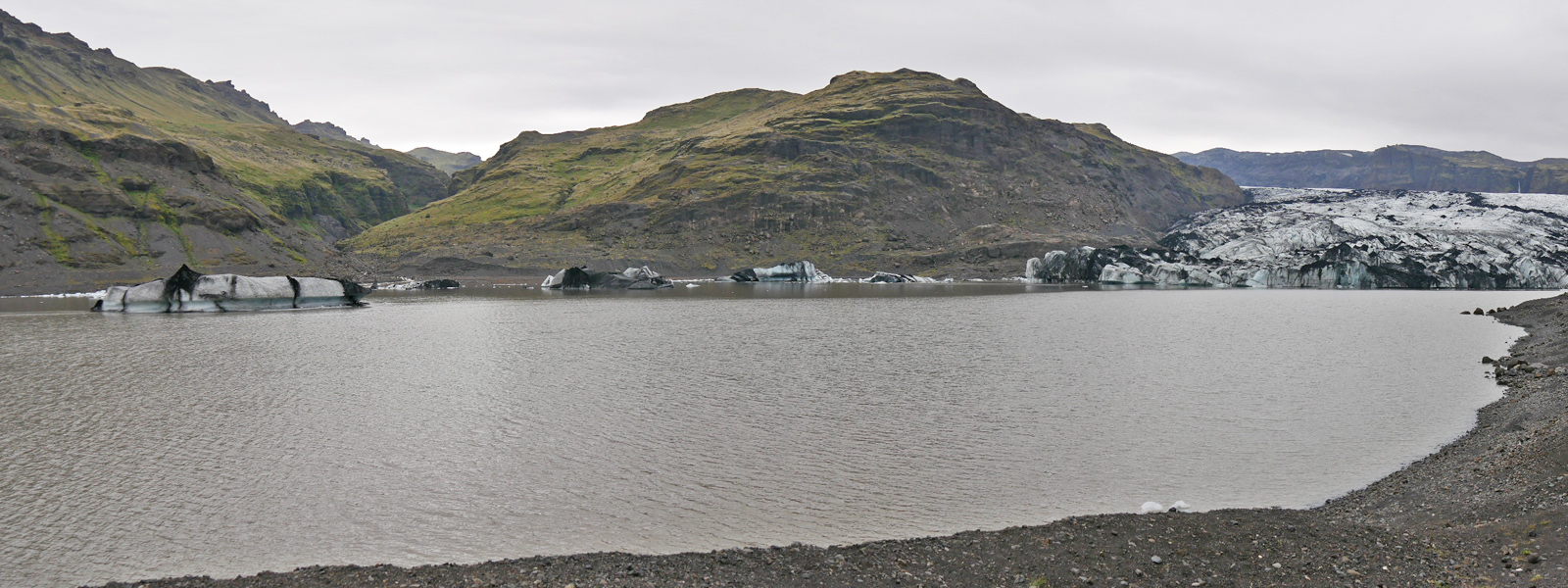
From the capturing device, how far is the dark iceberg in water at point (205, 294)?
2869 inches

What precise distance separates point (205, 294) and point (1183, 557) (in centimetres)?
8261

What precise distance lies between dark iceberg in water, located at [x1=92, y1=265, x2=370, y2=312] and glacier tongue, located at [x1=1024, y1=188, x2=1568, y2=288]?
121 meters

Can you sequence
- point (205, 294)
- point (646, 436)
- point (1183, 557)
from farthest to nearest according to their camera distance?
1. point (205, 294)
2. point (646, 436)
3. point (1183, 557)

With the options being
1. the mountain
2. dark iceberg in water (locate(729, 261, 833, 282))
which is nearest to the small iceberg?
dark iceberg in water (locate(729, 261, 833, 282))

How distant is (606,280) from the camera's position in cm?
12900

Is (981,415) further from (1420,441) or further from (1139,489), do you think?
(1420,441)

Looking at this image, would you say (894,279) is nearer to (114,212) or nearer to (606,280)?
(606,280)

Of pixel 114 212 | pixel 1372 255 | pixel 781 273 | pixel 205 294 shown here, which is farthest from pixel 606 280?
pixel 1372 255

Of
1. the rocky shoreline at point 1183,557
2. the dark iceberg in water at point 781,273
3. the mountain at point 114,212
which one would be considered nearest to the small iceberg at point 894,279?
the dark iceberg in water at point 781,273

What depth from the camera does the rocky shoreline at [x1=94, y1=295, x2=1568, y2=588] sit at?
13438 mm

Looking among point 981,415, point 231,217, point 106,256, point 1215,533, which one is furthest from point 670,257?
point 1215,533

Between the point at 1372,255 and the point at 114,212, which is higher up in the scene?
the point at 114,212

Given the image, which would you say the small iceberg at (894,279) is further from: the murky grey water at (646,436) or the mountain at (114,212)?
the murky grey water at (646,436)

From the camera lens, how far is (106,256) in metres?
122
